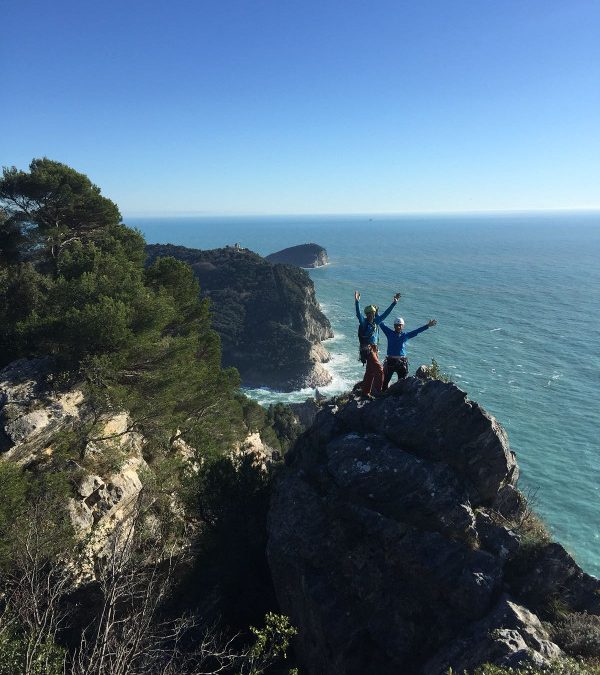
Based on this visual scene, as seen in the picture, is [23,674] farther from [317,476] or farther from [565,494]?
[565,494]

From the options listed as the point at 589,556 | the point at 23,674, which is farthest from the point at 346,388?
the point at 23,674

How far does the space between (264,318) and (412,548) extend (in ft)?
325

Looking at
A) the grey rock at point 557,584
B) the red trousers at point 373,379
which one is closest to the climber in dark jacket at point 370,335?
the red trousers at point 373,379

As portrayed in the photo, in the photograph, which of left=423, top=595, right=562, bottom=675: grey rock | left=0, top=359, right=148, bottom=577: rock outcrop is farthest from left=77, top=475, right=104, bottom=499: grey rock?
left=423, top=595, right=562, bottom=675: grey rock

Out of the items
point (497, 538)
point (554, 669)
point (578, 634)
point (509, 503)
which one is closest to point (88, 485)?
point (497, 538)

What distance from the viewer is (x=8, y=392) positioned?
55.4 ft

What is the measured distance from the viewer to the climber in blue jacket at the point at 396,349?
14523mm

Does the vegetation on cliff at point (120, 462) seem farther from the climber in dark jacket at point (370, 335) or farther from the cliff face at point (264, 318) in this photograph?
the cliff face at point (264, 318)

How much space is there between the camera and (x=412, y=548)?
495 inches

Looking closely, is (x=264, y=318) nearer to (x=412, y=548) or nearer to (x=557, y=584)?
(x=412, y=548)

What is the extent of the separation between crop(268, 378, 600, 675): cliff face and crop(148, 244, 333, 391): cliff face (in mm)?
74057

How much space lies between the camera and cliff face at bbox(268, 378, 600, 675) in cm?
1169

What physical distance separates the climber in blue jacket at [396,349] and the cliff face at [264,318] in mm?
73022

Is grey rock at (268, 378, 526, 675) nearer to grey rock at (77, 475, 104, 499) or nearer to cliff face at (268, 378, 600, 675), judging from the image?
cliff face at (268, 378, 600, 675)
